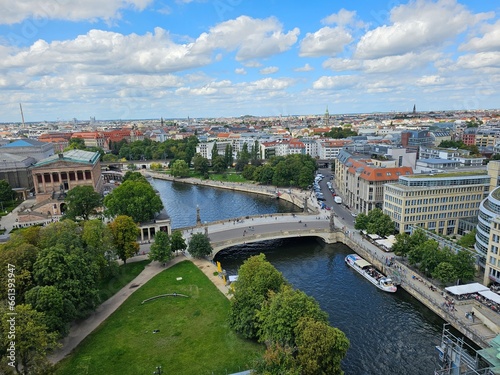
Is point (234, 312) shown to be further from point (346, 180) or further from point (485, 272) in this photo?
point (346, 180)

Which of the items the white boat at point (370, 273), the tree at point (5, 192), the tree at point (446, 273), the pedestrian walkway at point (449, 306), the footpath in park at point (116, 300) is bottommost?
the white boat at point (370, 273)

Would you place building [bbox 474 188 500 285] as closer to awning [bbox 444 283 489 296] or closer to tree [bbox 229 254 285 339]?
awning [bbox 444 283 489 296]

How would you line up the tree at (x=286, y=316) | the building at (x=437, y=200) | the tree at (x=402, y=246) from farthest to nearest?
the building at (x=437, y=200) < the tree at (x=402, y=246) < the tree at (x=286, y=316)

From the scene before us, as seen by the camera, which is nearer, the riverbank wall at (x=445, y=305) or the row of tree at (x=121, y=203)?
the riverbank wall at (x=445, y=305)

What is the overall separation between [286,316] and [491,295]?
30.0 meters

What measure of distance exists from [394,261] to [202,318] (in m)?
35.1

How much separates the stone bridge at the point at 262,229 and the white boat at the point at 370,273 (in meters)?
11.0

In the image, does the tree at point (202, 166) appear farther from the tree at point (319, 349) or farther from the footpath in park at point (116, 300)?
the tree at point (319, 349)

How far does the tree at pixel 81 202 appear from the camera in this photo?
253ft

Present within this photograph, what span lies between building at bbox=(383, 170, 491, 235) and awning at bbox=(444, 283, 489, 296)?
77.7 feet

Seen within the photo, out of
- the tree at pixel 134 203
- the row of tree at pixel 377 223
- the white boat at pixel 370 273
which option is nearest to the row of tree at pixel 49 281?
the tree at pixel 134 203

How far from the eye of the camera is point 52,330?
38.2 m

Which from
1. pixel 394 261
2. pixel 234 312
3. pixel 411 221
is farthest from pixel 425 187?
pixel 234 312

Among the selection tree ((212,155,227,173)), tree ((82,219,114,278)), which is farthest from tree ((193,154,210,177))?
tree ((82,219,114,278))
